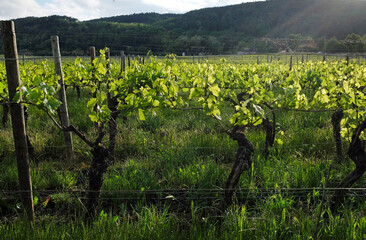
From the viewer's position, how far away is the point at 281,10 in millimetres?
80188

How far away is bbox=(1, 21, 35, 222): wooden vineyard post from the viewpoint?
7.41ft

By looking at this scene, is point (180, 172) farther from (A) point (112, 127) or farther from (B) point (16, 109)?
(B) point (16, 109)

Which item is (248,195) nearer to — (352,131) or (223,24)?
(352,131)

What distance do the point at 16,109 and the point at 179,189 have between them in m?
1.75

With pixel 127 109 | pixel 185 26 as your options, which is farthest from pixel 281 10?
pixel 127 109

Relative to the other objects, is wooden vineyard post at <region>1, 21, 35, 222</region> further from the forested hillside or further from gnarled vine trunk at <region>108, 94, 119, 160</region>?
the forested hillside

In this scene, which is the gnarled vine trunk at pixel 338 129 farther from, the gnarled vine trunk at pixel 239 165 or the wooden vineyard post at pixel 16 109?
the wooden vineyard post at pixel 16 109

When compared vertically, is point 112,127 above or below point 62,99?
below

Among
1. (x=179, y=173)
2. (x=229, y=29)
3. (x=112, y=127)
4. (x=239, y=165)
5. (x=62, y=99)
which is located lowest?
(x=179, y=173)

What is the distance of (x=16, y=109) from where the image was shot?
2.29 m

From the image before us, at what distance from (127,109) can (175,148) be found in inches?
64.0

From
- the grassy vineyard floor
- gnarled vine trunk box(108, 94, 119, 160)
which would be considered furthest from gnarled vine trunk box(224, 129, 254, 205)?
gnarled vine trunk box(108, 94, 119, 160)

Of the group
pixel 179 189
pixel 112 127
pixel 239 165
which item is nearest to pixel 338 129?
pixel 239 165

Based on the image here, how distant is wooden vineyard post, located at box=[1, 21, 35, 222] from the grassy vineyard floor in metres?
0.33
